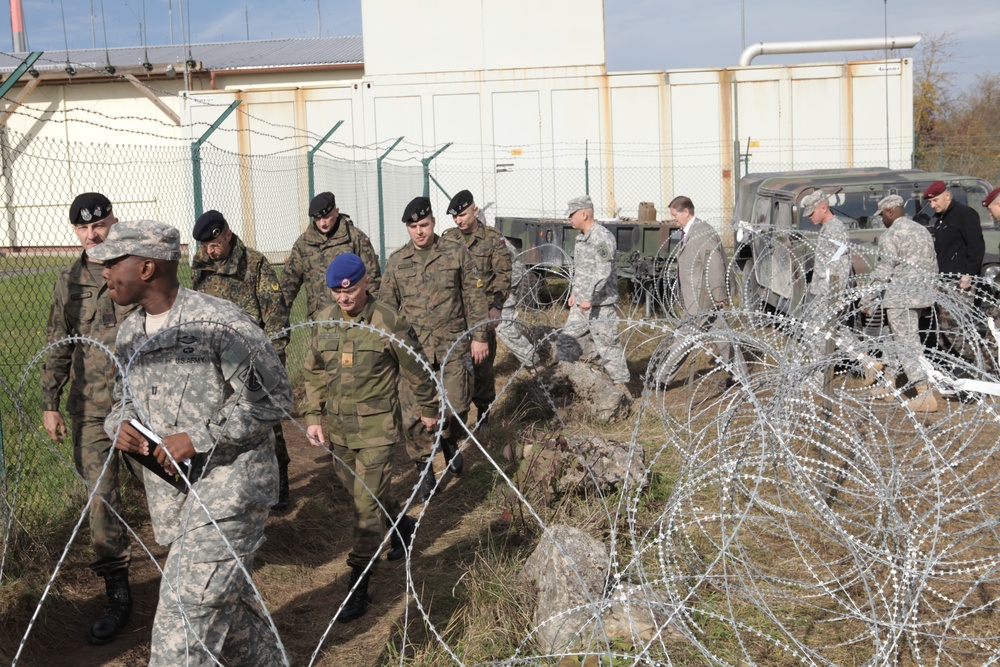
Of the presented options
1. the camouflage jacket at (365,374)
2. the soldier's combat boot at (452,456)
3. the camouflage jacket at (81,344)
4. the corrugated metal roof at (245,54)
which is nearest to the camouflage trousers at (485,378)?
the soldier's combat boot at (452,456)

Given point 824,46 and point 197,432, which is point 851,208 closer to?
point 197,432

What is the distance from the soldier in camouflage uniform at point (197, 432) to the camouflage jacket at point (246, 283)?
205cm

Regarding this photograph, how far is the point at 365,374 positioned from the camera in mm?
4453

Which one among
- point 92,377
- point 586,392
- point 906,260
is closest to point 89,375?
point 92,377

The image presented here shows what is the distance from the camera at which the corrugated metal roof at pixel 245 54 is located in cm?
2656

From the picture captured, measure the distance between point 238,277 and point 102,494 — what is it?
153 centimetres

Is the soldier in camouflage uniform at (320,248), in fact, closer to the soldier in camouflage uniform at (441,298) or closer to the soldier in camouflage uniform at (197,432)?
the soldier in camouflage uniform at (441,298)

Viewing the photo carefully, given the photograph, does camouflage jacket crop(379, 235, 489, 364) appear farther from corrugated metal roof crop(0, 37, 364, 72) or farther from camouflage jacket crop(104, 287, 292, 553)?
corrugated metal roof crop(0, 37, 364, 72)

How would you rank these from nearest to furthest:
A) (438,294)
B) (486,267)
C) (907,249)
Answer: (438,294) → (486,267) → (907,249)

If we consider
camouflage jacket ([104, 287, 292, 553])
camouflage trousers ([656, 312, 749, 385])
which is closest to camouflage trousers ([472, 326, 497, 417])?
camouflage trousers ([656, 312, 749, 385])

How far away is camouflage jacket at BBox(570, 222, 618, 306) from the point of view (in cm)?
755

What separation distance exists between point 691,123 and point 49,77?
14113mm

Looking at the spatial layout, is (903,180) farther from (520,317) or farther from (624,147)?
(624,147)

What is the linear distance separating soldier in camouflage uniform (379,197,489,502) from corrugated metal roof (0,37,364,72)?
67.1ft
